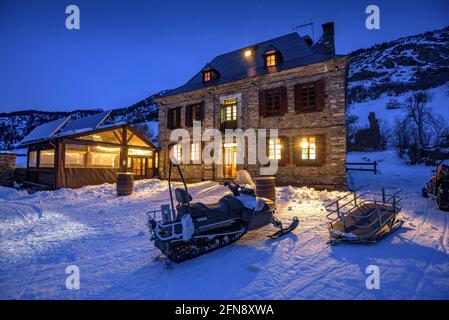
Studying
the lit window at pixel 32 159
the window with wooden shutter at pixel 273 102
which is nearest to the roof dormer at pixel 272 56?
the window with wooden shutter at pixel 273 102

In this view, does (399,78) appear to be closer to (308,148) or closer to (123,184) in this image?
(308,148)

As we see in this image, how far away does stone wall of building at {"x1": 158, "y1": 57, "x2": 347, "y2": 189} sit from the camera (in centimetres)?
1094

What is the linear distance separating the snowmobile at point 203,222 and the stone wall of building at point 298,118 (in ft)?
25.3

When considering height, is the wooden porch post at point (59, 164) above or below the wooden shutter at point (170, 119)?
below

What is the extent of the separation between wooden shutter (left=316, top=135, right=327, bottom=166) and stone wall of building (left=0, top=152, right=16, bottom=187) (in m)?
18.8

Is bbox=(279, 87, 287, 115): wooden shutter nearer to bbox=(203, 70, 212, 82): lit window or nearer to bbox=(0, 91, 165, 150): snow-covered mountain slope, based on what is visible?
bbox=(203, 70, 212, 82): lit window

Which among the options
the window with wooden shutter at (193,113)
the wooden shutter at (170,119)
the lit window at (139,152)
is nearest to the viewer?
the window with wooden shutter at (193,113)

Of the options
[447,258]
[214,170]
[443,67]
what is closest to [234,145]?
[214,170]

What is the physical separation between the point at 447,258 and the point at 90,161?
15.6 metres

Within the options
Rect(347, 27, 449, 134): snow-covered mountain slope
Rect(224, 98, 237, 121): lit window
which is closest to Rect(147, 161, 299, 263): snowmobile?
Rect(224, 98, 237, 121): lit window

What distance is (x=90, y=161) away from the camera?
13.4 metres

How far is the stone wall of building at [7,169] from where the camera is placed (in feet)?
43.9

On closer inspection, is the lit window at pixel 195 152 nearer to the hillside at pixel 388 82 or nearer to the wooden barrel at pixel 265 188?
the wooden barrel at pixel 265 188
